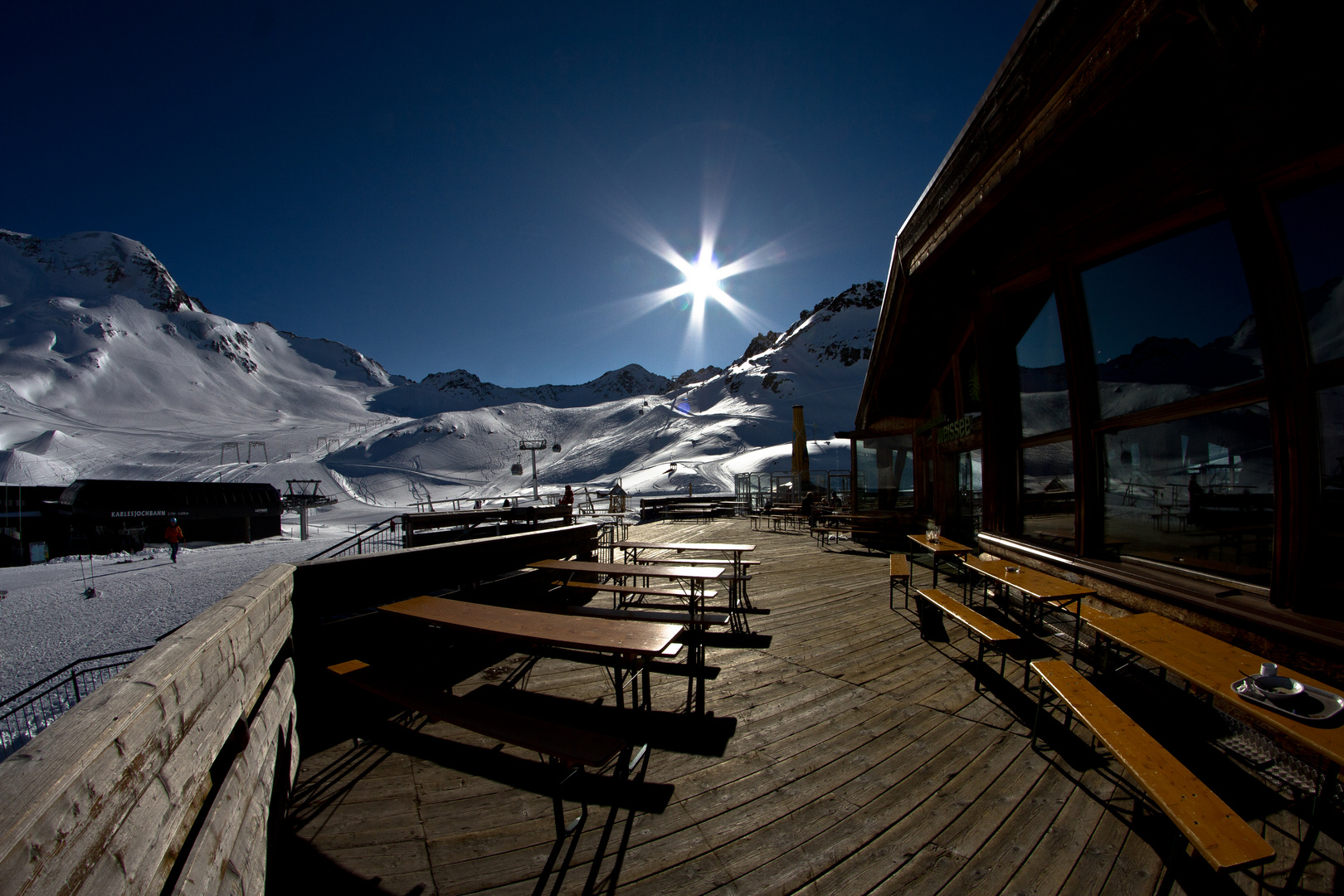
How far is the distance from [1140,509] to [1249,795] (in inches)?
91.6

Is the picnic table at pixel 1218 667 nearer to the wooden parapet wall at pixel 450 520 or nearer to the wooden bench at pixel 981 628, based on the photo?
the wooden bench at pixel 981 628

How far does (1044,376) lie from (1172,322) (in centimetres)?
160

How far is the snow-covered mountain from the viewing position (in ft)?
222

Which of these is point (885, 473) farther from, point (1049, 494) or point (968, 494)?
point (1049, 494)

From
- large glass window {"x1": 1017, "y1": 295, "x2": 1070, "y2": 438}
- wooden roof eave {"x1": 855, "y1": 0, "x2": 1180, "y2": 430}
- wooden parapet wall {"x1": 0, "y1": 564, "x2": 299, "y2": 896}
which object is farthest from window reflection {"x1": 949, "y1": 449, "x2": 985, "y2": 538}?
wooden parapet wall {"x1": 0, "y1": 564, "x2": 299, "y2": 896}

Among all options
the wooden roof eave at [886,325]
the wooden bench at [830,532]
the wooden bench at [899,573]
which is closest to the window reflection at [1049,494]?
the wooden bench at [899,573]

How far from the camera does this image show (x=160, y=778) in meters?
1.47

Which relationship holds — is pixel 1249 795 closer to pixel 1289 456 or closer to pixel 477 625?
pixel 1289 456

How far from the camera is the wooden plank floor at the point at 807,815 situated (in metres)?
2.26

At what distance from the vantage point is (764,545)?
1259 centimetres

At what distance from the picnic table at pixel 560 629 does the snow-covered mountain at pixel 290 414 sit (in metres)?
46.8

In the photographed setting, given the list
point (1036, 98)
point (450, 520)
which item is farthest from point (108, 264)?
point (1036, 98)

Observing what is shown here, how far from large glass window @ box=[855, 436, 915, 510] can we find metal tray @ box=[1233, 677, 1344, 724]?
A: 33.9 ft

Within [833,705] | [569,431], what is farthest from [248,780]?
[569,431]
